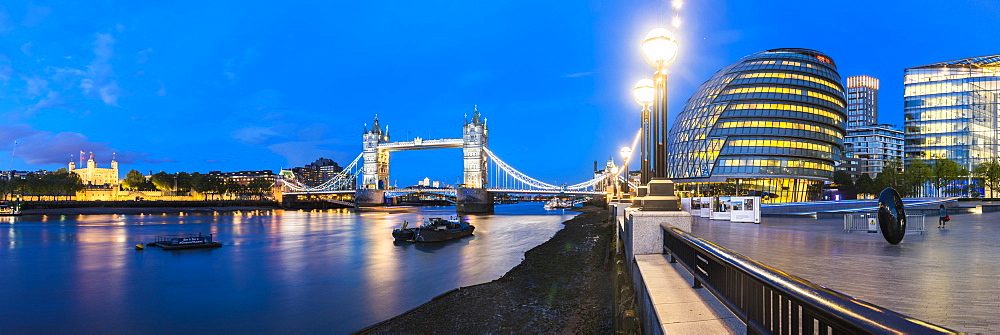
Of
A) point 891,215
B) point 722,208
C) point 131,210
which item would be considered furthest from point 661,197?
point 131,210

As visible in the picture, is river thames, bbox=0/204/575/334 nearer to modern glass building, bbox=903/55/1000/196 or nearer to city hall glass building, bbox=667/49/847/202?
city hall glass building, bbox=667/49/847/202

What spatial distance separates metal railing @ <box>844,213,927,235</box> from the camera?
17.4 meters

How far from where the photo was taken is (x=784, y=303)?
3.74m

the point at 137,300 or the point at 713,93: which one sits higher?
the point at 713,93

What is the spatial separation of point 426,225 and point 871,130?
16309cm

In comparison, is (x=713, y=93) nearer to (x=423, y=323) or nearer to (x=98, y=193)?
(x=423, y=323)

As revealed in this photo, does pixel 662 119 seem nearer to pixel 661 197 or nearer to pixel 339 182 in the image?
pixel 661 197

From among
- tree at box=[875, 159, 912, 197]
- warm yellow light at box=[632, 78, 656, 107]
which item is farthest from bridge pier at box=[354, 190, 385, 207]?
warm yellow light at box=[632, 78, 656, 107]

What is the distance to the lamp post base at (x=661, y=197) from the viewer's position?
36.1ft

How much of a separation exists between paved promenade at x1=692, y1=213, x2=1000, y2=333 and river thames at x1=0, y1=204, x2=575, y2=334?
14.1 meters

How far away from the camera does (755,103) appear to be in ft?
270

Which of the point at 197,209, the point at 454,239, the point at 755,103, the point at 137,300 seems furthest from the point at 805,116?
the point at 197,209

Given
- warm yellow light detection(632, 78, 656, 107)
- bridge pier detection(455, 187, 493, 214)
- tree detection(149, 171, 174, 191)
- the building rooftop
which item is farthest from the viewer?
tree detection(149, 171, 174, 191)

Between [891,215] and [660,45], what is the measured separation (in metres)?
7.10
